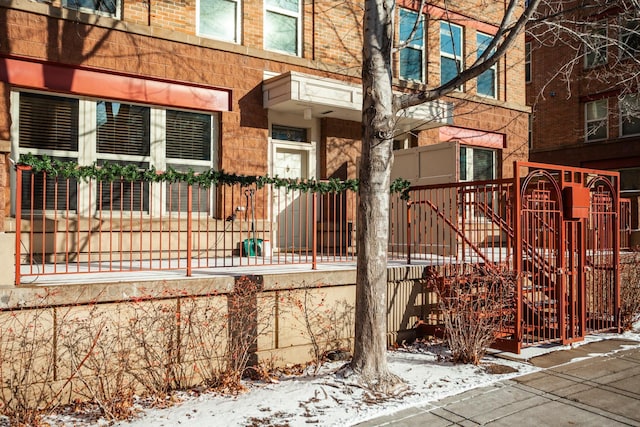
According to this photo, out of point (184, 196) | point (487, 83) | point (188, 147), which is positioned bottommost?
point (184, 196)

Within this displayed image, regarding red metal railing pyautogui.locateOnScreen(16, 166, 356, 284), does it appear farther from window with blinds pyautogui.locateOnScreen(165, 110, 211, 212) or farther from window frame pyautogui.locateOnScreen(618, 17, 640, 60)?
window frame pyautogui.locateOnScreen(618, 17, 640, 60)

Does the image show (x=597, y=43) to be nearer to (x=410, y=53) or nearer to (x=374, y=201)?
(x=410, y=53)

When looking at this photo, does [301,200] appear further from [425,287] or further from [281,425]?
[281,425]

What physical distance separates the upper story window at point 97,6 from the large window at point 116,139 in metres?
1.61

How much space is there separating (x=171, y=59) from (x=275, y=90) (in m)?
2.02

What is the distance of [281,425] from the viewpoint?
4.74 m

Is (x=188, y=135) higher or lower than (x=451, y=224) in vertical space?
higher

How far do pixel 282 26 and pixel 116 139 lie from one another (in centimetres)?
436

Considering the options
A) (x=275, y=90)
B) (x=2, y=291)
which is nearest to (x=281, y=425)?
(x=2, y=291)

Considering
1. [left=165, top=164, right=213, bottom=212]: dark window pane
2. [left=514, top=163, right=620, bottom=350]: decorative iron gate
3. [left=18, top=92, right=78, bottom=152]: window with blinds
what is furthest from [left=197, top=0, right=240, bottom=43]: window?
[left=514, top=163, right=620, bottom=350]: decorative iron gate

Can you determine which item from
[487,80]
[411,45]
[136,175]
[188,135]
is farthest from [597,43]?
[136,175]

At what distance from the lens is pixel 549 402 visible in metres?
5.35

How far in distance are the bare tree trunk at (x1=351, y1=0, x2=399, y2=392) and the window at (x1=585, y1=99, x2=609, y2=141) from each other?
59.4 feet

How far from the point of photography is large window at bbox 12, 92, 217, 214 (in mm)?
8820
